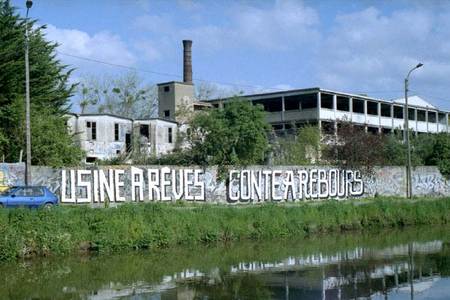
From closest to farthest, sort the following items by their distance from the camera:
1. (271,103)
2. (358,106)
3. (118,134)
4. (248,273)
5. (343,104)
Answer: (248,273) < (118,134) < (271,103) < (343,104) < (358,106)

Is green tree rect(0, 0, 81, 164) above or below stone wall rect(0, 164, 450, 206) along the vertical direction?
above

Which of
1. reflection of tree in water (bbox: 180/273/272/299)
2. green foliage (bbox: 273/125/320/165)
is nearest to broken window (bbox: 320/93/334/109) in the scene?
green foliage (bbox: 273/125/320/165)

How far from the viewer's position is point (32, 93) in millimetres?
42781

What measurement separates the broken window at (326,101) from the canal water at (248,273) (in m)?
50.1

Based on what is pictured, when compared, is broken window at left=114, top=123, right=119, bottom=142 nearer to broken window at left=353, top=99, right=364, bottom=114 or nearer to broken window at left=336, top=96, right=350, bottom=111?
broken window at left=336, top=96, right=350, bottom=111

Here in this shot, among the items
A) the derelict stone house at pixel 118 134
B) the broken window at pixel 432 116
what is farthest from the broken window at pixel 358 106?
the derelict stone house at pixel 118 134

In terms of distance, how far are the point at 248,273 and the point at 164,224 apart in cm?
846

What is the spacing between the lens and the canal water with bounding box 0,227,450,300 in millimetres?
15836

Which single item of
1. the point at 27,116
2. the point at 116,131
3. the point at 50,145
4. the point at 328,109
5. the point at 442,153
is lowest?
the point at 442,153

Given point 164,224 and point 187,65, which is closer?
point 164,224

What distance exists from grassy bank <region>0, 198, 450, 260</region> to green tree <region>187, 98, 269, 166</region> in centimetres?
875

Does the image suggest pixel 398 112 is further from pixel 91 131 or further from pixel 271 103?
pixel 91 131

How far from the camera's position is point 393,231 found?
111 ft

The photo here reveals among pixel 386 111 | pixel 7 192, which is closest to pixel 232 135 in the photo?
pixel 7 192
